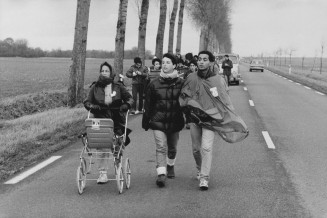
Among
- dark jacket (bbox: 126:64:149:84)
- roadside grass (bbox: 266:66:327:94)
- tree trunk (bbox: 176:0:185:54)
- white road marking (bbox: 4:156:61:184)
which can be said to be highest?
tree trunk (bbox: 176:0:185:54)

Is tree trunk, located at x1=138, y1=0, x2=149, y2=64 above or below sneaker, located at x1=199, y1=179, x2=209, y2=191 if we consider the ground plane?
above

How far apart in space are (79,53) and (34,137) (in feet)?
20.7

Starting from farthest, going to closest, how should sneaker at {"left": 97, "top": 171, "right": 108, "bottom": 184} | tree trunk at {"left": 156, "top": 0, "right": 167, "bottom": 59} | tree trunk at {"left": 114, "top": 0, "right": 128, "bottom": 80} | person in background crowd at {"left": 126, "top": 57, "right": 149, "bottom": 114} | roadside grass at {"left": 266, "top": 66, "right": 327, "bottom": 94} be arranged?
tree trunk at {"left": 156, "top": 0, "right": 167, "bottom": 59}
roadside grass at {"left": 266, "top": 66, "right": 327, "bottom": 94}
tree trunk at {"left": 114, "top": 0, "right": 128, "bottom": 80}
person in background crowd at {"left": 126, "top": 57, "right": 149, "bottom": 114}
sneaker at {"left": 97, "top": 171, "right": 108, "bottom": 184}

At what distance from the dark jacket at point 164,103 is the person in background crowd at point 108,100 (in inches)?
12.6

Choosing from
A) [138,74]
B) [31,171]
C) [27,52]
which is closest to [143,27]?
[138,74]

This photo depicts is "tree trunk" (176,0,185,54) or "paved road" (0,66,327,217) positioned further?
"tree trunk" (176,0,185,54)

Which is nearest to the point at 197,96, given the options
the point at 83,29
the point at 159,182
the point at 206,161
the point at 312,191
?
the point at 206,161

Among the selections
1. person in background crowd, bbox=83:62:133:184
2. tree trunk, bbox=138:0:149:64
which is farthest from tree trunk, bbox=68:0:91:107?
person in background crowd, bbox=83:62:133:184

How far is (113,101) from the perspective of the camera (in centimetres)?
602

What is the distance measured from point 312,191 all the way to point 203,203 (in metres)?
1.56

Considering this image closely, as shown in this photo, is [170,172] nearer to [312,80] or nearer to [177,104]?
[177,104]

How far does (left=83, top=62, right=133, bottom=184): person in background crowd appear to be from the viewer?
5.96m

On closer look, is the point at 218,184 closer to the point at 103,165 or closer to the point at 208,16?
the point at 103,165

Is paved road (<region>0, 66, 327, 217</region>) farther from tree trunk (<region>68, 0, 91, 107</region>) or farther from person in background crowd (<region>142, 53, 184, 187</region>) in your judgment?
tree trunk (<region>68, 0, 91, 107</region>)
